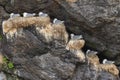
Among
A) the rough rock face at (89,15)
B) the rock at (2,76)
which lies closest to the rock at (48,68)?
the rock at (2,76)

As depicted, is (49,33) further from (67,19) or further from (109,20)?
(109,20)

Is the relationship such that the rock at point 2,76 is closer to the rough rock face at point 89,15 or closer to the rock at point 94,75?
the rough rock face at point 89,15

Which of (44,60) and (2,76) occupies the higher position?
(44,60)

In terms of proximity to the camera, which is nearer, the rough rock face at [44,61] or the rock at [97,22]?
the rock at [97,22]

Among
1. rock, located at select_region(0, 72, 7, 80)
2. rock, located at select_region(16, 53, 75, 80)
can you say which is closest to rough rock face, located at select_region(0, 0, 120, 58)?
rock, located at select_region(16, 53, 75, 80)

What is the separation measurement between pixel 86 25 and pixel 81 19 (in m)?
0.30

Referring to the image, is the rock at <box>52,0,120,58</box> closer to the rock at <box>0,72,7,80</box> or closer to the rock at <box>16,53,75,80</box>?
the rock at <box>16,53,75,80</box>

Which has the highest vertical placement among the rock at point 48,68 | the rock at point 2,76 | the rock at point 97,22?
→ the rock at point 97,22

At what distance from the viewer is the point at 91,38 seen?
447 inches

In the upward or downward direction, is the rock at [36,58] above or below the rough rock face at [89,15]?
below

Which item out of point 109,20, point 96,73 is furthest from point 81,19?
point 96,73

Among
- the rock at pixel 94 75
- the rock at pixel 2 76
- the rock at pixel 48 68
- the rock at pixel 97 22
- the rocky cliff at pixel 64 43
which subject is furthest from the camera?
the rock at pixel 2 76

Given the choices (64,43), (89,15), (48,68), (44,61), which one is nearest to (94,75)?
(64,43)

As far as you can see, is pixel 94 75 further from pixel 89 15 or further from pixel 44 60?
pixel 89 15
